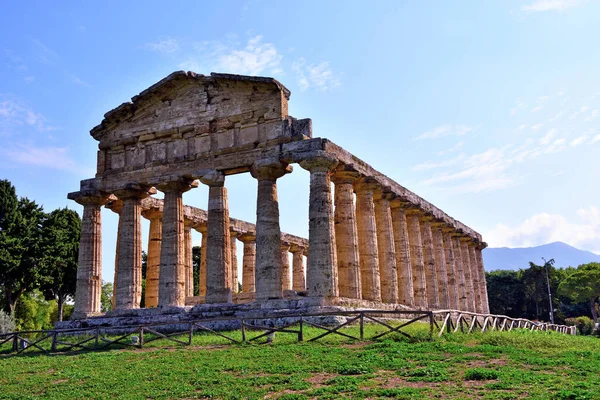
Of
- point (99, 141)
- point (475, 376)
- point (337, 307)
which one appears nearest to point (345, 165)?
point (337, 307)

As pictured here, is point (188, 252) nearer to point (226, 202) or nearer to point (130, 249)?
point (130, 249)

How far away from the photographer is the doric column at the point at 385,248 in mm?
36281

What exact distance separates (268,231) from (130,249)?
9308 mm

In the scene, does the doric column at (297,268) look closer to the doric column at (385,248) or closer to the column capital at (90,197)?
the doric column at (385,248)

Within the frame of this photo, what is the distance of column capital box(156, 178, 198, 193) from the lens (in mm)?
34156

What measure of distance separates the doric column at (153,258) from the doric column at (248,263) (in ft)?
29.3

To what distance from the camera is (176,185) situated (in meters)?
34.2

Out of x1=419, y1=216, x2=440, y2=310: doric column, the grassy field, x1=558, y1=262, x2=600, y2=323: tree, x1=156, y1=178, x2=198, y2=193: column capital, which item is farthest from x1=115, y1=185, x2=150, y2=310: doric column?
x1=558, y1=262, x2=600, y2=323: tree

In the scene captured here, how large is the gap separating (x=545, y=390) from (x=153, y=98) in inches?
1117

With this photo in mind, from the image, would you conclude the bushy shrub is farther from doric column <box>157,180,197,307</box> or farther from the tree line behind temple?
doric column <box>157,180,197,307</box>

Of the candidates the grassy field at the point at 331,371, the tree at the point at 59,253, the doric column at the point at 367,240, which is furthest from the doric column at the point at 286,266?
the grassy field at the point at 331,371

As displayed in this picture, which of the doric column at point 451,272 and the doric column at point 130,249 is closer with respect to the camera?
the doric column at point 130,249

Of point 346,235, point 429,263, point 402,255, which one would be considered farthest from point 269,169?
point 429,263

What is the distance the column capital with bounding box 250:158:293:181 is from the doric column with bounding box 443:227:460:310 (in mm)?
20064
